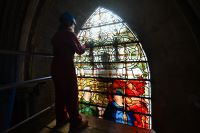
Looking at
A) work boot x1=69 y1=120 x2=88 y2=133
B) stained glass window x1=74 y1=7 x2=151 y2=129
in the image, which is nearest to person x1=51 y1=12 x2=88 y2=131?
work boot x1=69 y1=120 x2=88 y2=133

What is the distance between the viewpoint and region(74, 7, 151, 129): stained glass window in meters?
2.66

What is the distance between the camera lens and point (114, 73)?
9.48 feet

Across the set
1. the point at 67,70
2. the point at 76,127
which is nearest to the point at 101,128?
the point at 76,127

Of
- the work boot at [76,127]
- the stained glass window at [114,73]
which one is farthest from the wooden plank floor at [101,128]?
the stained glass window at [114,73]

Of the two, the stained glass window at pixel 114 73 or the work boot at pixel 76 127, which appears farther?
the stained glass window at pixel 114 73

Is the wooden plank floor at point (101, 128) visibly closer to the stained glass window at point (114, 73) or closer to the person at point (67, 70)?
the person at point (67, 70)

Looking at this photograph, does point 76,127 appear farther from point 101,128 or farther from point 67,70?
point 67,70

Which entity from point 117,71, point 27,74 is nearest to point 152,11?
point 117,71

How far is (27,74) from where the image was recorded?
2598mm

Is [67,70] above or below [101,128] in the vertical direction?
above

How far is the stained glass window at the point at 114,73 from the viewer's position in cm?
266

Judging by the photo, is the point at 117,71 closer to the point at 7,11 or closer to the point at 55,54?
the point at 55,54

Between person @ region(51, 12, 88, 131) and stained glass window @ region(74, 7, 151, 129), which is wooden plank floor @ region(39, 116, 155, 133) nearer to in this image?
person @ region(51, 12, 88, 131)

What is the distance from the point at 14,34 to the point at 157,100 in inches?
103
